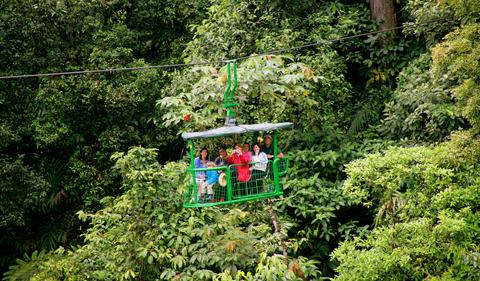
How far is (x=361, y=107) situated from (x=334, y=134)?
1.17 meters

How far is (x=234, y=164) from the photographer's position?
698 cm

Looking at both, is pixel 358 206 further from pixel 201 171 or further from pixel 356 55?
pixel 201 171

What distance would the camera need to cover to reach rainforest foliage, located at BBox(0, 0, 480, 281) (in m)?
7.59

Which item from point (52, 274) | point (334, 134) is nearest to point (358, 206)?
point (334, 134)

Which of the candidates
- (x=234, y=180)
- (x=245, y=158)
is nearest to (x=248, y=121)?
(x=234, y=180)

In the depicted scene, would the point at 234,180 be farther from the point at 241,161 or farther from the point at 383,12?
the point at 383,12

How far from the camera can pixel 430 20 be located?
10133 millimetres

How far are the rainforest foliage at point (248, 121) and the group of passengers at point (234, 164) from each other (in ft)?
3.06

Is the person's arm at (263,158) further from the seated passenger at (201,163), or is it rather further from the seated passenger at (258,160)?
the seated passenger at (201,163)

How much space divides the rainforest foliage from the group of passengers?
Answer: 0.93m

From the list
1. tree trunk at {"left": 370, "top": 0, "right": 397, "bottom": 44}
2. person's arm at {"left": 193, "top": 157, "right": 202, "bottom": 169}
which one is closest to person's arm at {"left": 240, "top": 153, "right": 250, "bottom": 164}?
person's arm at {"left": 193, "top": 157, "right": 202, "bottom": 169}

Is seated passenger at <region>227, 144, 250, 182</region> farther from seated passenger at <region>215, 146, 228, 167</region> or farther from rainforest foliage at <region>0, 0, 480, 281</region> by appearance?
rainforest foliage at <region>0, 0, 480, 281</region>

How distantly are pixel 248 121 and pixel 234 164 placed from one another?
2.75m

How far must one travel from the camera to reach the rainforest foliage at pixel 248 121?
7.59 meters
